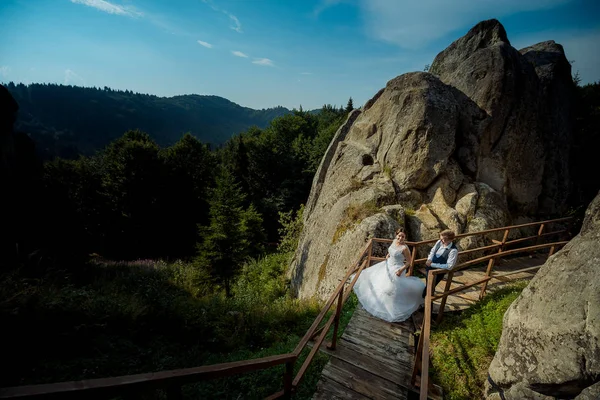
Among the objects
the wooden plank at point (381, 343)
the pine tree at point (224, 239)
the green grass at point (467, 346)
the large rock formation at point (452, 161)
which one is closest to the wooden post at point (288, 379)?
the wooden plank at point (381, 343)

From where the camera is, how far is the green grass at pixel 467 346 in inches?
184

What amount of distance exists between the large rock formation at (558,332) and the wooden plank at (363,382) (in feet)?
5.33

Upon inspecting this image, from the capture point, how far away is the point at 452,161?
12109 mm

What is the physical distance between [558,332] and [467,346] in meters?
1.99

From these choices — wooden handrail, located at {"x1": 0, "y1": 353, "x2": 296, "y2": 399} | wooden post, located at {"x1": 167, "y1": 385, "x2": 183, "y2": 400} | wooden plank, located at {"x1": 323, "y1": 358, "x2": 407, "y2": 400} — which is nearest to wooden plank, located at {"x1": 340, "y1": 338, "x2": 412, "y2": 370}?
wooden plank, located at {"x1": 323, "y1": 358, "x2": 407, "y2": 400}

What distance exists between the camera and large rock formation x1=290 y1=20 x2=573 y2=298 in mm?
10766

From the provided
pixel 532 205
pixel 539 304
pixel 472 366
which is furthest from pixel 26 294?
pixel 532 205

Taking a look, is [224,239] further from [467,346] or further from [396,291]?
[467,346]

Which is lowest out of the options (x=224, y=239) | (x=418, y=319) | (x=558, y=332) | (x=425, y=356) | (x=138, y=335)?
(x=138, y=335)

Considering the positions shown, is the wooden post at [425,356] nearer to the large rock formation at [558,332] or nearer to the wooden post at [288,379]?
the large rock formation at [558,332]

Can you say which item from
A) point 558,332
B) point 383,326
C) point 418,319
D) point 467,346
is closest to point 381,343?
point 383,326

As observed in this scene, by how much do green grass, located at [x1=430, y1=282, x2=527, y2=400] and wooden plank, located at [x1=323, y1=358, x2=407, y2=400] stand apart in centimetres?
96

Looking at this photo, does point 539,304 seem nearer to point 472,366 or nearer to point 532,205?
point 472,366

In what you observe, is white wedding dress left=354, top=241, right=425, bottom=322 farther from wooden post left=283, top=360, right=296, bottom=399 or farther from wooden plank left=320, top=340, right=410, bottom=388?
wooden post left=283, top=360, right=296, bottom=399
